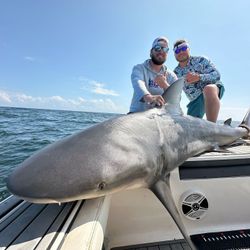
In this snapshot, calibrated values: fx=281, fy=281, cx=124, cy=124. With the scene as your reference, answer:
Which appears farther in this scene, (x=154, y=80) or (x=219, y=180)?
(x=154, y=80)

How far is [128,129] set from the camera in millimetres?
1861

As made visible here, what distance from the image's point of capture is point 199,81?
3.92 metres

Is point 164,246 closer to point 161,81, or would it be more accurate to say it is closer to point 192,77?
point 161,81

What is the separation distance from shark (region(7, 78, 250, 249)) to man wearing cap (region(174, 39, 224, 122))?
1203 millimetres

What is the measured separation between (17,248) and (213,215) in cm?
173

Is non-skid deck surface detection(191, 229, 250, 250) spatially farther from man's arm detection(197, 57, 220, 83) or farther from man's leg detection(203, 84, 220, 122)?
man's arm detection(197, 57, 220, 83)

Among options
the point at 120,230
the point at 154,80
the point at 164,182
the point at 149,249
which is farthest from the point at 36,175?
the point at 154,80

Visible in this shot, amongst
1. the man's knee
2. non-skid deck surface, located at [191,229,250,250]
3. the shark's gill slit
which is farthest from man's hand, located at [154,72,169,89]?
the shark's gill slit

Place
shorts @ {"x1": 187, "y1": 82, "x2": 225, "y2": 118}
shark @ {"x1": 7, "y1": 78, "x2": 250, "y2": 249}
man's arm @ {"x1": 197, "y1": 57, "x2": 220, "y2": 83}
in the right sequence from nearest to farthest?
shark @ {"x1": 7, "y1": 78, "x2": 250, "y2": 249}, man's arm @ {"x1": 197, "y1": 57, "x2": 220, "y2": 83}, shorts @ {"x1": 187, "y1": 82, "x2": 225, "y2": 118}

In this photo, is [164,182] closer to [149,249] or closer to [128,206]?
[128,206]

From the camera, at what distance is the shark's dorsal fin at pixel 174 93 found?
8.22 feet

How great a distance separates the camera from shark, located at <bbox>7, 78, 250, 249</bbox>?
129cm

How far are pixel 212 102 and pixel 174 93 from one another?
134cm

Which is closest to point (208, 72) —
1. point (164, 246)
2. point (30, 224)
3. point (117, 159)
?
point (164, 246)
